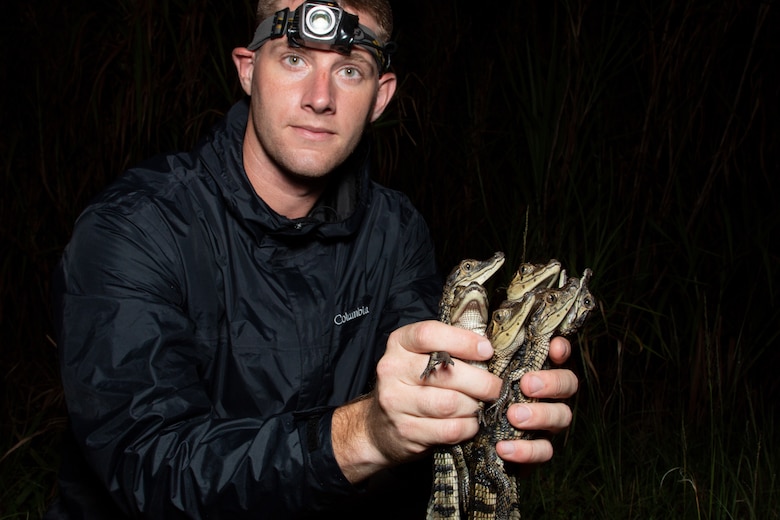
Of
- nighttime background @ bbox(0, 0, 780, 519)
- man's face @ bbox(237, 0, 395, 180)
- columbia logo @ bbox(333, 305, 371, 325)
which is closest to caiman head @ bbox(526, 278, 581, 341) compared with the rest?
columbia logo @ bbox(333, 305, 371, 325)

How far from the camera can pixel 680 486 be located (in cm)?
326

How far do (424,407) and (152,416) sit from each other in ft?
2.40

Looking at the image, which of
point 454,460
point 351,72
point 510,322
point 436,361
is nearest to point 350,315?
point 351,72

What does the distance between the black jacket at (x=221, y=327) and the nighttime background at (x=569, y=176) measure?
90 cm

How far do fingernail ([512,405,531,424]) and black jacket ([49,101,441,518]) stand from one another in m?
0.43

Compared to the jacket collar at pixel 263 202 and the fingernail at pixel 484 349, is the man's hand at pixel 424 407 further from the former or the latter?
the jacket collar at pixel 263 202

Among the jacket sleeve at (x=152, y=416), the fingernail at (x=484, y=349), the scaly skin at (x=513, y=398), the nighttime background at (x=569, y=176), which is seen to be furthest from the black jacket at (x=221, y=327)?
the nighttime background at (x=569, y=176)

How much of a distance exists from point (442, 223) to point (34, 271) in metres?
2.35

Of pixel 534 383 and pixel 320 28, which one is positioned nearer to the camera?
pixel 534 383

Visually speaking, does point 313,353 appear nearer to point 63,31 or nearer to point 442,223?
point 442,223

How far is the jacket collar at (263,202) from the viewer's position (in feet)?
8.24

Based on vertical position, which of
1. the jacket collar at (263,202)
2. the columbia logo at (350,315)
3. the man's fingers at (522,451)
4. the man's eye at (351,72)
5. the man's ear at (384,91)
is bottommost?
the columbia logo at (350,315)

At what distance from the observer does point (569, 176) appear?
3.66 meters

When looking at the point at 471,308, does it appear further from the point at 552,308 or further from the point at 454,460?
the point at 454,460
